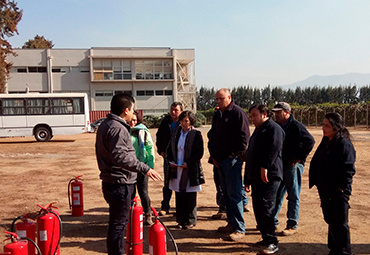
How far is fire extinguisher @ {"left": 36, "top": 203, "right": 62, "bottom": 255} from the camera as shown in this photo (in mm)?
4168

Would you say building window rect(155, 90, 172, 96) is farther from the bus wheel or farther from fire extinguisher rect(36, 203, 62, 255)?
fire extinguisher rect(36, 203, 62, 255)

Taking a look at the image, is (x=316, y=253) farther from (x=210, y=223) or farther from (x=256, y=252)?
(x=210, y=223)

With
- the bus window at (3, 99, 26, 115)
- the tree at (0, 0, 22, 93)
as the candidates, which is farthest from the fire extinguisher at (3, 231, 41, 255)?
the tree at (0, 0, 22, 93)

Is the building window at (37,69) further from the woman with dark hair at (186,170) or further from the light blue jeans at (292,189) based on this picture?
the light blue jeans at (292,189)

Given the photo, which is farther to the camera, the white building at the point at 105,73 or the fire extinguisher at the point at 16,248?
the white building at the point at 105,73

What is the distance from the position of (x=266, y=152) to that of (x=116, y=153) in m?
1.92

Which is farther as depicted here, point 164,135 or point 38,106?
point 38,106

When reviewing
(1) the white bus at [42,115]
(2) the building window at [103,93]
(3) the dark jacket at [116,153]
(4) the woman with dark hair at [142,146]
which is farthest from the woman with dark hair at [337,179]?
(2) the building window at [103,93]

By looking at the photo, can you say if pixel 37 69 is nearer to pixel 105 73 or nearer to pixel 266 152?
pixel 105 73

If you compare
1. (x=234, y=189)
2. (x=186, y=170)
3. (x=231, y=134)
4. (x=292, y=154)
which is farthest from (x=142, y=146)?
(x=292, y=154)

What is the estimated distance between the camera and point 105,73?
43344mm

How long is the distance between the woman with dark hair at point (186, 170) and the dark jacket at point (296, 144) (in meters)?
1.27

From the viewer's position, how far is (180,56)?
4512cm

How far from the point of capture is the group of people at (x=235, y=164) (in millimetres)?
3938
